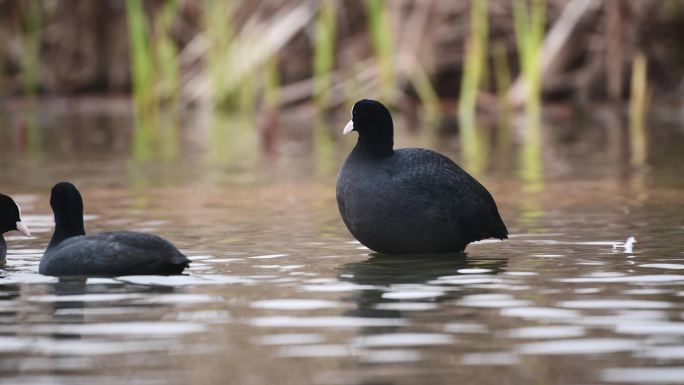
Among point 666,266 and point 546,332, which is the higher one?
point 666,266

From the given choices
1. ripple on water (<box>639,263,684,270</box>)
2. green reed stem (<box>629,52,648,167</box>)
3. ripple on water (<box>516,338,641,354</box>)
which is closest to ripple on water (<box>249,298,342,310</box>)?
ripple on water (<box>516,338,641,354</box>)

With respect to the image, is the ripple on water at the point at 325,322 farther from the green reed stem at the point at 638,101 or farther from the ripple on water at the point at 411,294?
the green reed stem at the point at 638,101

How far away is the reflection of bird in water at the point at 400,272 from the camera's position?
6.47m

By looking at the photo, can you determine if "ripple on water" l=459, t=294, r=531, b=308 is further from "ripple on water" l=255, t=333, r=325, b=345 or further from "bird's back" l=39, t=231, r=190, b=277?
"bird's back" l=39, t=231, r=190, b=277

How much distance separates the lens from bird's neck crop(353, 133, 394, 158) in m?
8.09

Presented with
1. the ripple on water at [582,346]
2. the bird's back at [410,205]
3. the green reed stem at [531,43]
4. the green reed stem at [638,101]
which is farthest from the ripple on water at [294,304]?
the green reed stem at [531,43]

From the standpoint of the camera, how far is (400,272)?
7.43 m

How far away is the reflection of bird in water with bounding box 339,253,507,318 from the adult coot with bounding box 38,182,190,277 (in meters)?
0.91

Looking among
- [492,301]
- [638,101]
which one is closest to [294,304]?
[492,301]

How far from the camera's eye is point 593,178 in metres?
13.0

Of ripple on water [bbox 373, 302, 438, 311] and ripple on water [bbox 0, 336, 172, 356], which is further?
ripple on water [bbox 373, 302, 438, 311]

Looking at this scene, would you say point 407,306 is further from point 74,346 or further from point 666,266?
point 666,266

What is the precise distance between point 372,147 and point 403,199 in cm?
40

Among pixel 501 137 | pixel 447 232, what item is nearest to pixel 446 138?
pixel 501 137
